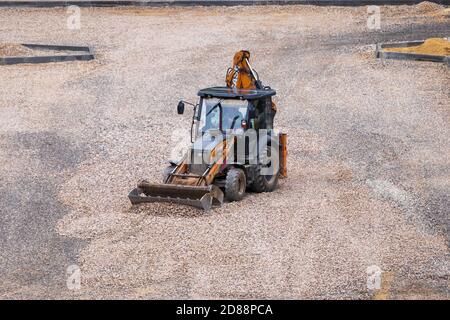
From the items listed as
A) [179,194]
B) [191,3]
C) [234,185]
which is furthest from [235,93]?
[191,3]

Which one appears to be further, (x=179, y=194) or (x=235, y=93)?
(x=235, y=93)

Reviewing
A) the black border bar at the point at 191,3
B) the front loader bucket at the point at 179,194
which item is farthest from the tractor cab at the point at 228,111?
the black border bar at the point at 191,3

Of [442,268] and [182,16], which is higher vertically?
[182,16]

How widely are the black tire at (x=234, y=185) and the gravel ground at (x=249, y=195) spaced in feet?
0.71

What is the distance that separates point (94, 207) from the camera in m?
18.5

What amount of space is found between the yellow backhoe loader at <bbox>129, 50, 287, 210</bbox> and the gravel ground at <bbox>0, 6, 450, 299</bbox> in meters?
0.32

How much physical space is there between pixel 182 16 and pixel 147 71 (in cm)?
680

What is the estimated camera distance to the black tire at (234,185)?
1803 centimetres

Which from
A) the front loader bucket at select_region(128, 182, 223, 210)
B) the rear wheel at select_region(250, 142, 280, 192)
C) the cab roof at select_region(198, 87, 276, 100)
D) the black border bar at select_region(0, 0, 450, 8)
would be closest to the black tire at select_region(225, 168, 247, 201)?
the front loader bucket at select_region(128, 182, 223, 210)

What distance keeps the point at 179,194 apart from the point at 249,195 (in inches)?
76.9

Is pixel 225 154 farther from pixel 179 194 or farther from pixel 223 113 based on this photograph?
pixel 179 194

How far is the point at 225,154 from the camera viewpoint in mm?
18375
